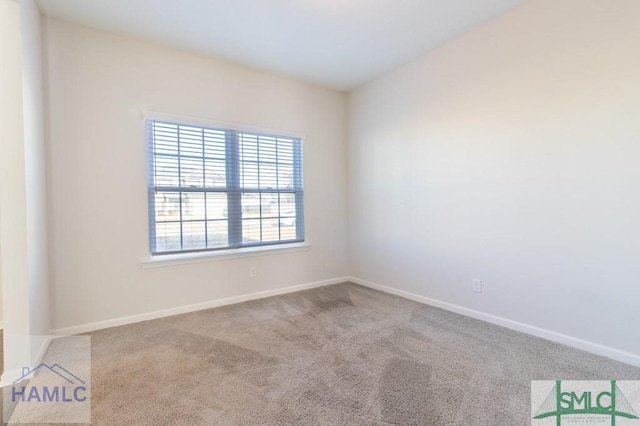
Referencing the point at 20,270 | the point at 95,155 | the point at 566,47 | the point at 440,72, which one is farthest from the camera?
the point at 440,72

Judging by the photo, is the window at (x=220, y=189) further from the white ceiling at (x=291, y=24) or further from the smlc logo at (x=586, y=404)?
the smlc logo at (x=586, y=404)

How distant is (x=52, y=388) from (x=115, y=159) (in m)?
1.95

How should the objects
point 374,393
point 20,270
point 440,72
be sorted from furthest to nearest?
1. point 440,72
2. point 20,270
3. point 374,393

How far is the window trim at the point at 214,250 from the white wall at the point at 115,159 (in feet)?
0.18

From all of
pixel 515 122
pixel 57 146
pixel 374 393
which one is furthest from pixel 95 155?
pixel 515 122

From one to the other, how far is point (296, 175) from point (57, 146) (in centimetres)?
250

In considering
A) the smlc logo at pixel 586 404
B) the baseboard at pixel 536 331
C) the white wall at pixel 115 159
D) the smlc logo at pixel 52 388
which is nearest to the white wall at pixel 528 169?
the baseboard at pixel 536 331

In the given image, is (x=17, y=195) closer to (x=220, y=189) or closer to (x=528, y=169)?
(x=220, y=189)

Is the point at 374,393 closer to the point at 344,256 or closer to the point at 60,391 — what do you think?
the point at 60,391

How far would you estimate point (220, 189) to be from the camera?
3527mm

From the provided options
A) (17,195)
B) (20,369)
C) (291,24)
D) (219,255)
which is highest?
(291,24)

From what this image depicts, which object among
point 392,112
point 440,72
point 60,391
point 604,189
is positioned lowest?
point 60,391

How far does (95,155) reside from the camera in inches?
112

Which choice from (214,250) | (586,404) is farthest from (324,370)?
(214,250)
